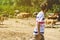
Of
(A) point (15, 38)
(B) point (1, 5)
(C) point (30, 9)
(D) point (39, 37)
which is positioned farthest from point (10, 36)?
(B) point (1, 5)

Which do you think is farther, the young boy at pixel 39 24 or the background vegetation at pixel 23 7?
the background vegetation at pixel 23 7

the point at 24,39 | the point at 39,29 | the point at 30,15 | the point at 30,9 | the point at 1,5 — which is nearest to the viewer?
the point at 39,29

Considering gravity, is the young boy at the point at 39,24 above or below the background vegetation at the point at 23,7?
below

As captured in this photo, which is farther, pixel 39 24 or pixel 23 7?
pixel 23 7

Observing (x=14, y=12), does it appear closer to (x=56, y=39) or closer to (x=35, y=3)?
(x=35, y=3)

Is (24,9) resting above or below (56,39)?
above

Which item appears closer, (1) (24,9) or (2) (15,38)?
(2) (15,38)

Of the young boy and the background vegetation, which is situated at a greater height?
the background vegetation

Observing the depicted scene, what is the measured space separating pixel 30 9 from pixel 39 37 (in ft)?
58.4

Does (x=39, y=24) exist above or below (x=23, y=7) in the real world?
below

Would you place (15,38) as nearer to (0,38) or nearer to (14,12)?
(0,38)

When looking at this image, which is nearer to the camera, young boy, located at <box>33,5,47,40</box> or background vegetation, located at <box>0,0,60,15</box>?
young boy, located at <box>33,5,47,40</box>

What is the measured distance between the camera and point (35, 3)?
24719mm

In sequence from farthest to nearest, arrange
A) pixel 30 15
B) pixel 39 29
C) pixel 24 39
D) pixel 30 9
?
pixel 30 9 < pixel 30 15 < pixel 24 39 < pixel 39 29
